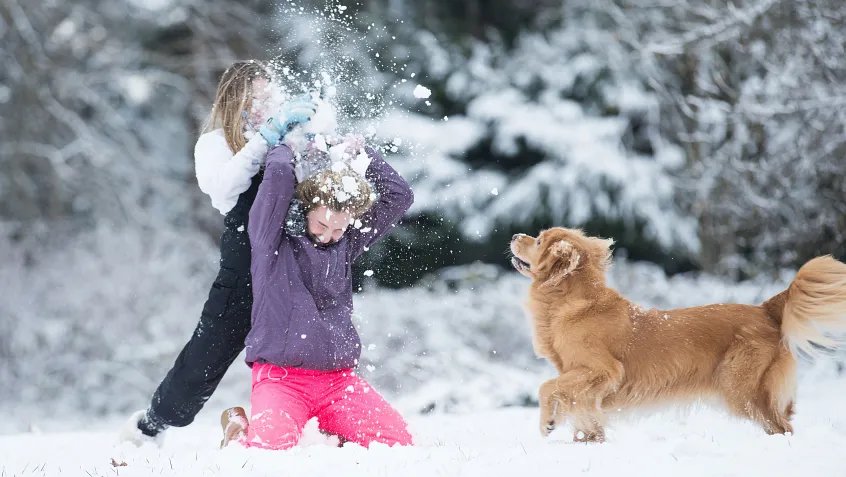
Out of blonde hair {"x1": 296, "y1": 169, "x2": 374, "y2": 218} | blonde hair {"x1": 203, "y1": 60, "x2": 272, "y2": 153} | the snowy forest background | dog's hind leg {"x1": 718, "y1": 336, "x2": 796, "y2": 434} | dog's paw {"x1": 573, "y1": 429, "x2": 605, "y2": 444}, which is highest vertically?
blonde hair {"x1": 203, "y1": 60, "x2": 272, "y2": 153}

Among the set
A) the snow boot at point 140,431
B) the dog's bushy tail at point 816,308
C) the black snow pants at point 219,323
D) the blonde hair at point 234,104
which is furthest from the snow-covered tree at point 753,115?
the snow boot at point 140,431

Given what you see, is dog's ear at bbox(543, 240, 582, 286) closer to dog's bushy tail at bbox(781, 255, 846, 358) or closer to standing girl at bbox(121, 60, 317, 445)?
dog's bushy tail at bbox(781, 255, 846, 358)

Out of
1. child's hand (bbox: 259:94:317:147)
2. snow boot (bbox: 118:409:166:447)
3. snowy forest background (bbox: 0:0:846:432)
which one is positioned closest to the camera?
child's hand (bbox: 259:94:317:147)

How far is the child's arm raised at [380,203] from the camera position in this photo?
3707 mm

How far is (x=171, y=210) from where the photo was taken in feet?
36.9

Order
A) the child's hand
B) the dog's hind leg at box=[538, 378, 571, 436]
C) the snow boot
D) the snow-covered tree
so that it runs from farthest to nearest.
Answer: the snow-covered tree → the snow boot → the dog's hind leg at box=[538, 378, 571, 436] → the child's hand

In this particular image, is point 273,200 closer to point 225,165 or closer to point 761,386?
point 225,165

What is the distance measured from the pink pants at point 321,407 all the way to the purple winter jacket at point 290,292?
0.26 feet

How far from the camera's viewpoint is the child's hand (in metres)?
3.40

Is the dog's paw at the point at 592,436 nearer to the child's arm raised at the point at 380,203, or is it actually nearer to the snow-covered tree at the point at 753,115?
the child's arm raised at the point at 380,203

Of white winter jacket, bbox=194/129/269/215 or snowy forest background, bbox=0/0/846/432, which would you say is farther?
snowy forest background, bbox=0/0/846/432

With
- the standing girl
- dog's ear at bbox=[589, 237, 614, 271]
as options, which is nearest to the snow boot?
the standing girl

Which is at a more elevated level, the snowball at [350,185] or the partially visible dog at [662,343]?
the snowball at [350,185]

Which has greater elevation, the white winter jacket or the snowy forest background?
the white winter jacket
